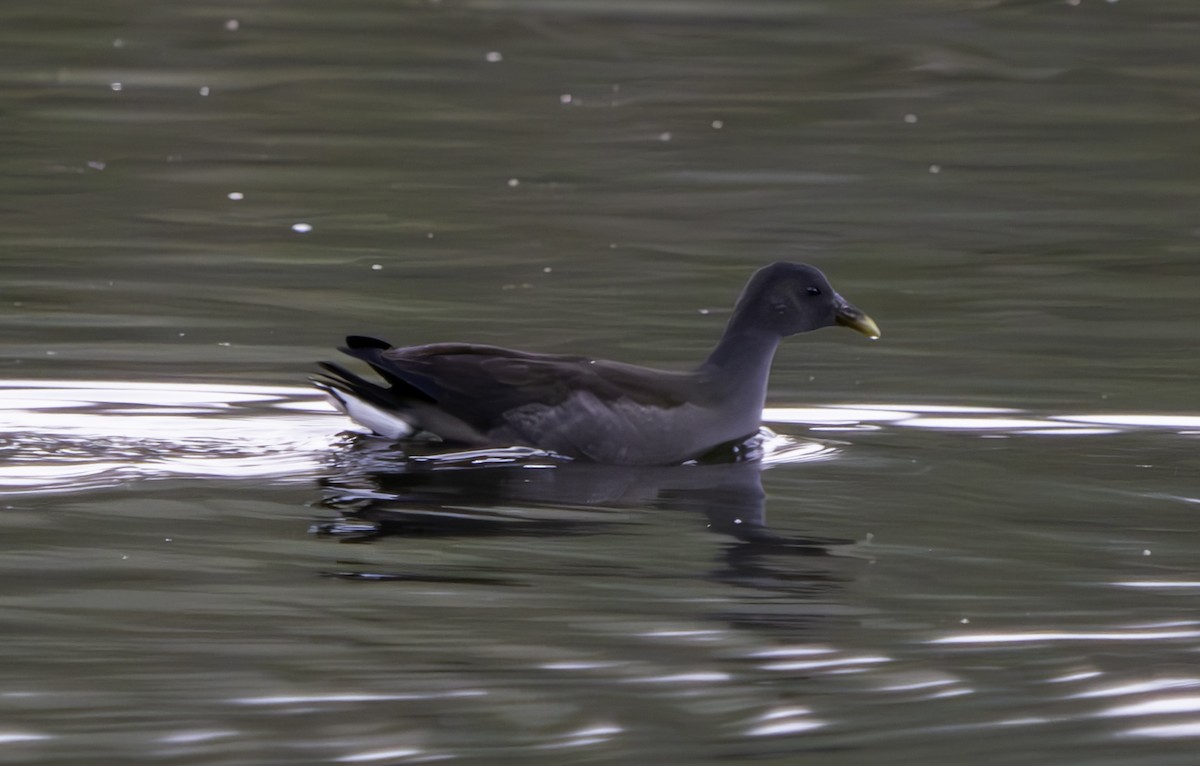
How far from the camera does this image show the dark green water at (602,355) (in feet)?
17.4

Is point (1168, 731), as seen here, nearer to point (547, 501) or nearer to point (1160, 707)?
point (1160, 707)

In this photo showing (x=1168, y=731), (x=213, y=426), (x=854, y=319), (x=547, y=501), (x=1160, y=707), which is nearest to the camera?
(x=1168, y=731)

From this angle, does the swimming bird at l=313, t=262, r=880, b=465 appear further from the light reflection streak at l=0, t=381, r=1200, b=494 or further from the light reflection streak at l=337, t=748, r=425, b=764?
the light reflection streak at l=337, t=748, r=425, b=764

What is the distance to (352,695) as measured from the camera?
5230mm

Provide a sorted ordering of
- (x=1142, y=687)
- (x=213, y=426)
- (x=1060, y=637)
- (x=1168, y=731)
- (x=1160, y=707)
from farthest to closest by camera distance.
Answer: (x=213, y=426) → (x=1060, y=637) → (x=1142, y=687) → (x=1160, y=707) → (x=1168, y=731)

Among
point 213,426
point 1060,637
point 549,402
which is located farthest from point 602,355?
point 1060,637

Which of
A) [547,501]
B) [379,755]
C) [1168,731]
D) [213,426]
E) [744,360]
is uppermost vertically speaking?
[744,360]

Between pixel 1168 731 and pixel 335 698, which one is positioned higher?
pixel 335 698

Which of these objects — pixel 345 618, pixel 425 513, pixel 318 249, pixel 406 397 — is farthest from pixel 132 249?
pixel 345 618

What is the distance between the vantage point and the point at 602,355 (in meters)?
10.1

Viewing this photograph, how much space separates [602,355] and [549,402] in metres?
1.87

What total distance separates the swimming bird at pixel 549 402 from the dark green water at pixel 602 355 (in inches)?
7.4

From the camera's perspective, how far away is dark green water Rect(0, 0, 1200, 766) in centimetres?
531

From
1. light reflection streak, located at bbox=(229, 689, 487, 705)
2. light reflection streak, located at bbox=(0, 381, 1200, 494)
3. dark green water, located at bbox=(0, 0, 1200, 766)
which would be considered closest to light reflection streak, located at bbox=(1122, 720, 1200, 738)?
dark green water, located at bbox=(0, 0, 1200, 766)
